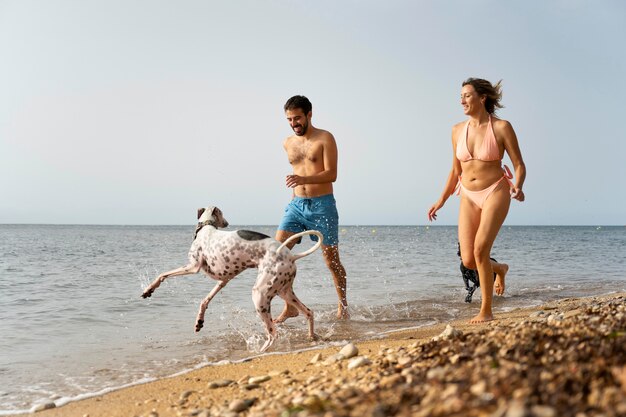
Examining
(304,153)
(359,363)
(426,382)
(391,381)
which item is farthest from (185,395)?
(304,153)

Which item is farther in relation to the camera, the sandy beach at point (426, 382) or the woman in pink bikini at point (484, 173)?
the woman in pink bikini at point (484, 173)

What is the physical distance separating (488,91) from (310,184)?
2157 mm

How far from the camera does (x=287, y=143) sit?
712cm

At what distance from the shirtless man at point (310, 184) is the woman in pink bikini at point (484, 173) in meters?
1.44

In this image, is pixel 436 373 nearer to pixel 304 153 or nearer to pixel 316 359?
pixel 316 359

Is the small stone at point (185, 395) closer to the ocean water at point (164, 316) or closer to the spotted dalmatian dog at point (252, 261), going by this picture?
the ocean water at point (164, 316)

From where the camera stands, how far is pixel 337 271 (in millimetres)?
7215

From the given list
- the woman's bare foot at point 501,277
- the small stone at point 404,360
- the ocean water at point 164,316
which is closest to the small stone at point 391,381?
the small stone at point 404,360

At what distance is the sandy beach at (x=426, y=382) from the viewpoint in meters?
2.41

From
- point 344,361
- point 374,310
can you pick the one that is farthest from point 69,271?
point 344,361

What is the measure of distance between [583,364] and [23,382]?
14.6 ft

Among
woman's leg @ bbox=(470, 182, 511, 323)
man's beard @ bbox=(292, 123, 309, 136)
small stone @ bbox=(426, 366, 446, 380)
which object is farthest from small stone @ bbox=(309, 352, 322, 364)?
man's beard @ bbox=(292, 123, 309, 136)

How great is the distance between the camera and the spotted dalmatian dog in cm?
520

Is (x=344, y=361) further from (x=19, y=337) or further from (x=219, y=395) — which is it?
(x=19, y=337)
